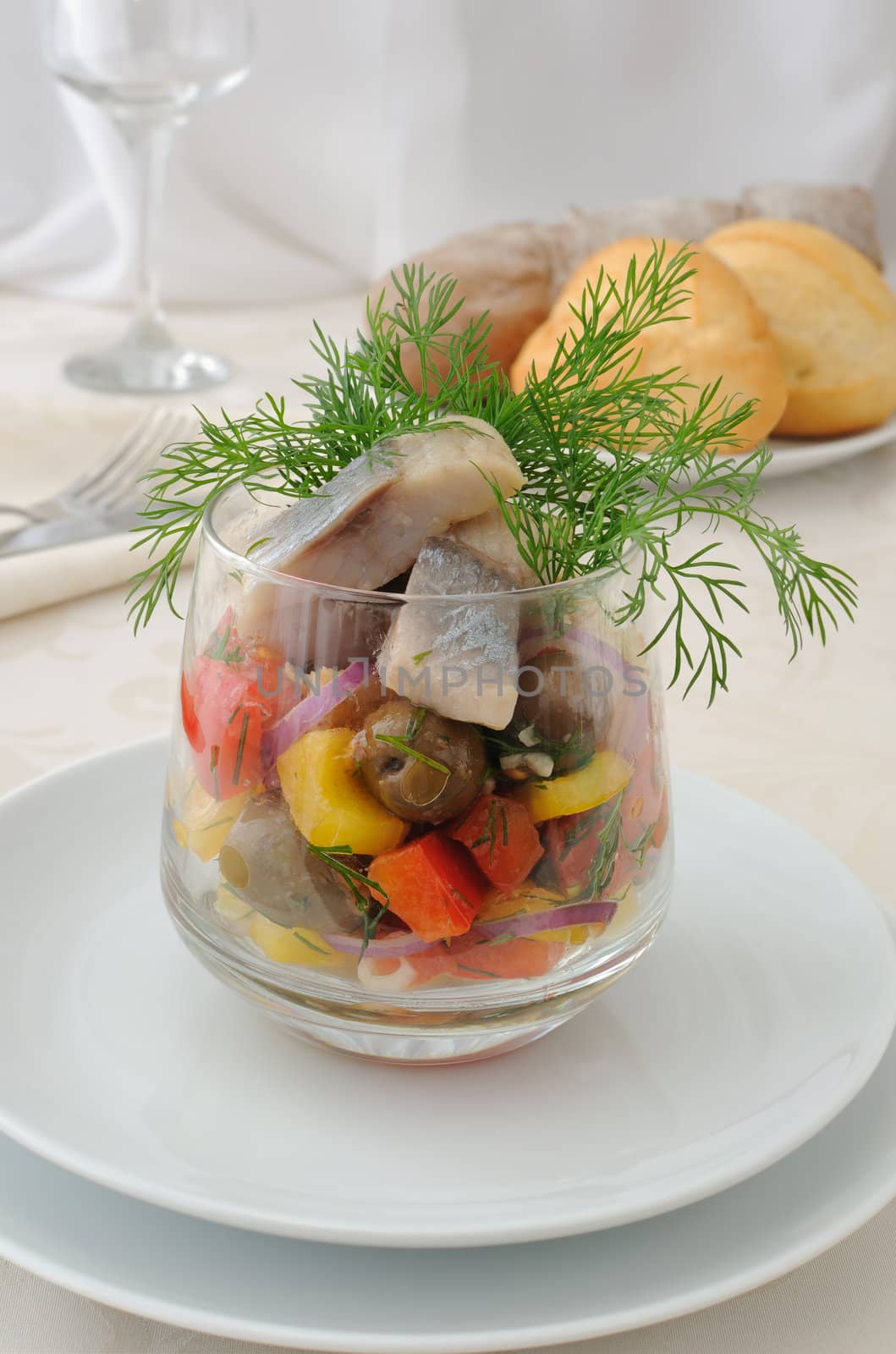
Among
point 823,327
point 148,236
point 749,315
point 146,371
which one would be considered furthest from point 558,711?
point 148,236

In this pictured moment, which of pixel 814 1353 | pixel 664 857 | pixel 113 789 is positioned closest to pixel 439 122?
pixel 113 789

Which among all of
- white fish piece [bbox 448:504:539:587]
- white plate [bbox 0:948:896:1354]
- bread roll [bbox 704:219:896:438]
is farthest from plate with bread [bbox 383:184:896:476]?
white plate [bbox 0:948:896:1354]

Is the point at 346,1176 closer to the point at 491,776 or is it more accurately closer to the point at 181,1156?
the point at 181,1156

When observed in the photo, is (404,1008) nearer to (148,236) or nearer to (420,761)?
(420,761)

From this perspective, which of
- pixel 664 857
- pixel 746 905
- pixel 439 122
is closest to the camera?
pixel 664 857

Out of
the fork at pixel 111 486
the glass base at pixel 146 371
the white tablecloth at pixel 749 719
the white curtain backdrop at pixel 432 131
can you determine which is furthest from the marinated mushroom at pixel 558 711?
the white curtain backdrop at pixel 432 131

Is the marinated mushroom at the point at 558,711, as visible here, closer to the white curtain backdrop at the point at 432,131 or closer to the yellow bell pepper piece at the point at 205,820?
the yellow bell pepper piece at the point at 205,820
